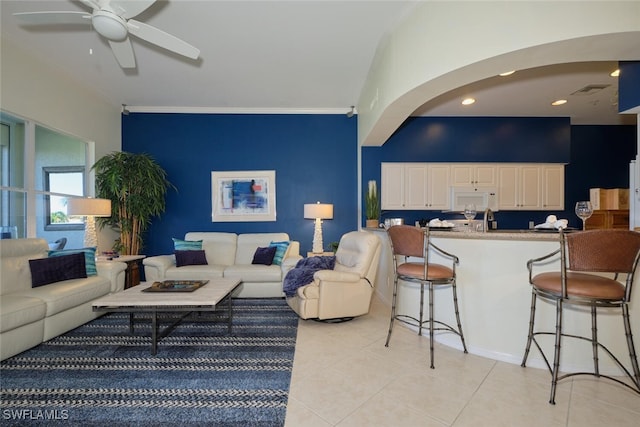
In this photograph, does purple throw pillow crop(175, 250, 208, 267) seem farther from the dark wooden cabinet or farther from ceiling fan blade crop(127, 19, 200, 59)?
the dark wooden cabinet

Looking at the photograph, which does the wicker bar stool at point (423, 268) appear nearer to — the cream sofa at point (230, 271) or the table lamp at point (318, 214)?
the cream sofa at point (230, 271)

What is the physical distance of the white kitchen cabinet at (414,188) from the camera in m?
4.77

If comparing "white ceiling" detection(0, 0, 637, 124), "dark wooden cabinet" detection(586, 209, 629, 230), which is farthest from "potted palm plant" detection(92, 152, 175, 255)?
"dark wooden cabinet" detection(586, 209, 629, 230)

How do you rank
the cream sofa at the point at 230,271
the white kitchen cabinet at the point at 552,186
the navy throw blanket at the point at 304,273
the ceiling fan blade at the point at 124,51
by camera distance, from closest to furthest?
1. the ceiling fan blade at the point at 124,51
2. the navy throw blanket at the point at 304,273
3. the cream sofa at the point at 230,271
4. the white kitchen cabinet at the point at 552,186

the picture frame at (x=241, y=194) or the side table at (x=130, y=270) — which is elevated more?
the picture frame at (x=241, y=194)

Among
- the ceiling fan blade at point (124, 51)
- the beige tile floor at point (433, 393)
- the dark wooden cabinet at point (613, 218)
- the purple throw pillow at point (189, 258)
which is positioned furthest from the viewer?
the dark wooden cabinet at point (613, 218)

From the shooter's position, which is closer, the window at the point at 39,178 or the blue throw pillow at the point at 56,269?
the blue throw pillow at the point at 56,269

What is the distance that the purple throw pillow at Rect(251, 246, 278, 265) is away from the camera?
13.3 ft

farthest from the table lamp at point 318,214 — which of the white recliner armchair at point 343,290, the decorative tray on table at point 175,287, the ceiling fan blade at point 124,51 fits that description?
the ceiling fan blade at point 124,51

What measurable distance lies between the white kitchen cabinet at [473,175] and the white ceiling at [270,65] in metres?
0.89

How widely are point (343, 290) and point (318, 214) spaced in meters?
1.73

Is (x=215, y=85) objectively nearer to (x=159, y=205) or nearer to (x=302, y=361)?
(x=159, y=205)

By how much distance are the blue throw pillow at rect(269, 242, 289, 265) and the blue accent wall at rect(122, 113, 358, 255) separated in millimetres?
668

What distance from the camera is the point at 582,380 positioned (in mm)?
1914
